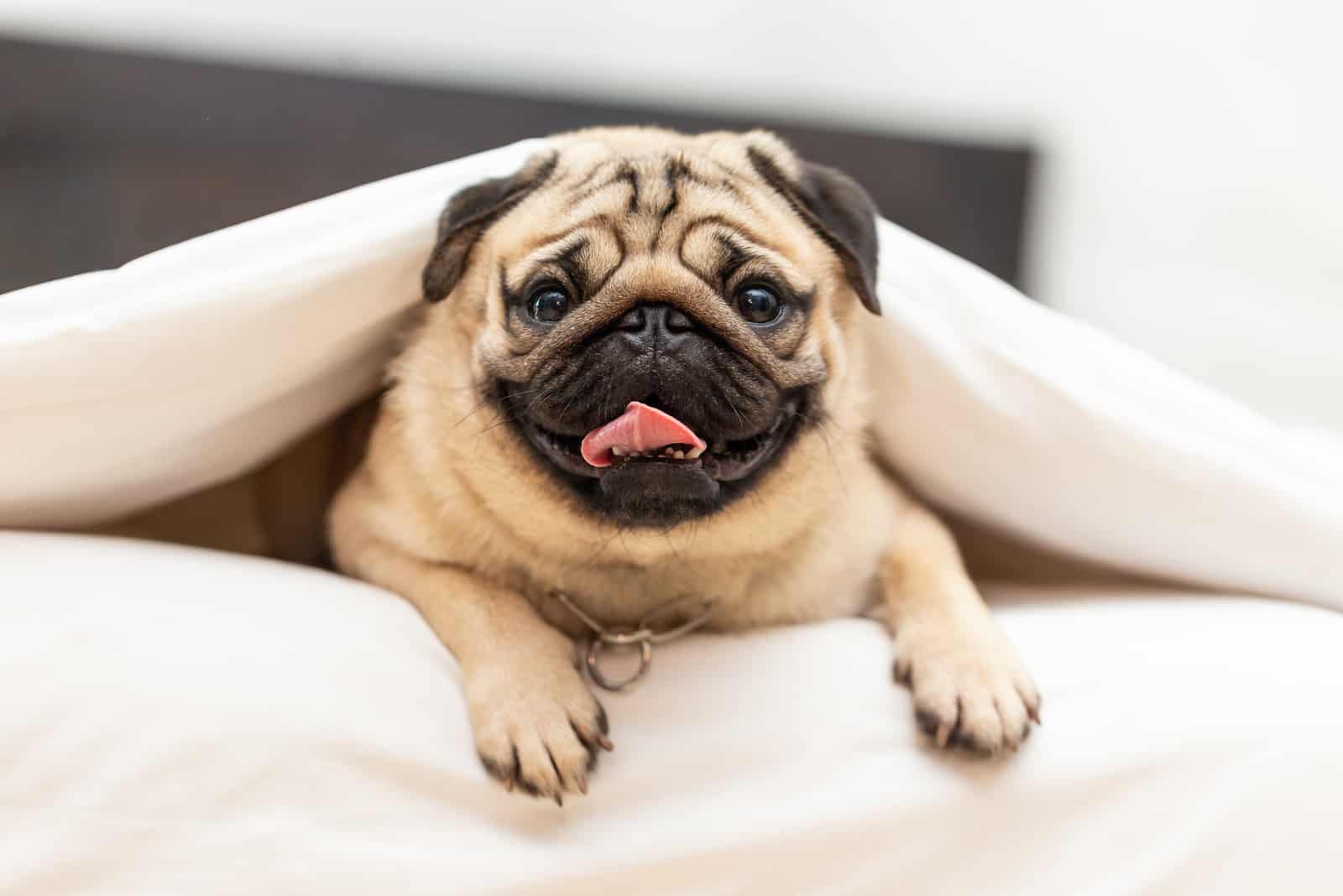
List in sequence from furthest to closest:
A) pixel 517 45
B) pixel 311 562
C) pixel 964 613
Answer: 1. pixel 517 45
2. pixel 311 562
3. pixel 964 613

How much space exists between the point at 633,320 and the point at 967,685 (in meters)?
0.53

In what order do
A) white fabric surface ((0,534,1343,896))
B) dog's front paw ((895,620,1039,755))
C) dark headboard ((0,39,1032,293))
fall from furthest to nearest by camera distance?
dark headboard ((0,39,1032,293)) → dog's front paw ((895,620,1039,755)) → white fabric surface ((0,534,1343,896))

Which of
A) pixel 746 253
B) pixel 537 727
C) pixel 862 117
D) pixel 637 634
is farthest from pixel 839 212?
pixel 862 117

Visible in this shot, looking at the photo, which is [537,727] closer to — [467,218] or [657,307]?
[657,307]

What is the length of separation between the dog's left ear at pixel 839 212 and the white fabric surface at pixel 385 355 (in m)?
0.14

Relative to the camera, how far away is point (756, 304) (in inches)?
49.0

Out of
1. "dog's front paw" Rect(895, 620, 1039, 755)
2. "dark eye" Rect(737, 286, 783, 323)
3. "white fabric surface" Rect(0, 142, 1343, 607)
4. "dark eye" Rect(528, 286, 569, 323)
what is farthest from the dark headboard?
"dog's front paw" Rect(895, 620, 1039, 755)

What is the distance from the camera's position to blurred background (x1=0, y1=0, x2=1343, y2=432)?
2133 millimetres

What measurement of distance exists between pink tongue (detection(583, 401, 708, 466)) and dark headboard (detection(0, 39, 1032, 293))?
1528 mm

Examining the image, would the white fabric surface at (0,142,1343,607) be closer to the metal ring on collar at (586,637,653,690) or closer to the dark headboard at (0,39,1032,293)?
the metal ring on collar at (586,637,653,690)

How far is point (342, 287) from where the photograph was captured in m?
1.33

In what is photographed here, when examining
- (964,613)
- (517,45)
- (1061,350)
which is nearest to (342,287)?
(964,613)

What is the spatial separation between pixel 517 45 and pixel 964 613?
202 cm

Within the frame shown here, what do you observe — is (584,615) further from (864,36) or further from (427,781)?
(864,36)
